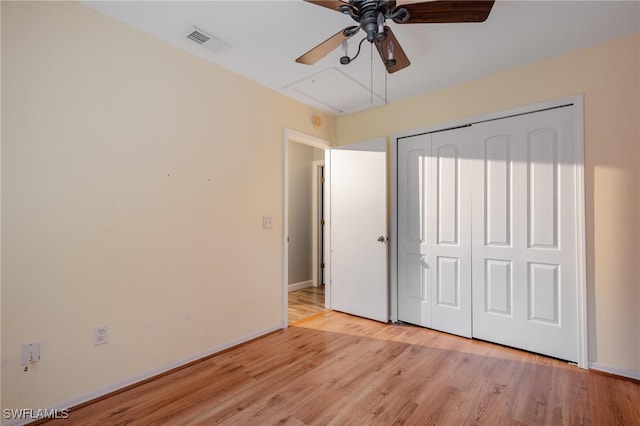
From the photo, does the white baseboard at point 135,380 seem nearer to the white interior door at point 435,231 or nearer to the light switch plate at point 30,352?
the light switch plate at point 30,352

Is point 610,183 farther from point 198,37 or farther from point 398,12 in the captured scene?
point 198,37

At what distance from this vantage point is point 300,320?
11.0ft

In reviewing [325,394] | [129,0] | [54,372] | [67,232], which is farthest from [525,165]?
[54,372]

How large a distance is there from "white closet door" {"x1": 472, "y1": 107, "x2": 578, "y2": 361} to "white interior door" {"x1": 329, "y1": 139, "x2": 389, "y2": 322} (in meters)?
0.92

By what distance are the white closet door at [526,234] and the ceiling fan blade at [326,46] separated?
1751mm

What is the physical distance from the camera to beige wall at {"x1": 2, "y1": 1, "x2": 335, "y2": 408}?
166cm

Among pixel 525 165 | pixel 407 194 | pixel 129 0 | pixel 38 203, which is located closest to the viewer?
pixel 38 203

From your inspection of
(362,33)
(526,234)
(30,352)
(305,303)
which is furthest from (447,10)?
(305,303)

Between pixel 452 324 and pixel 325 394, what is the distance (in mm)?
1608

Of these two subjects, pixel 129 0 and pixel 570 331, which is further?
pixel 570 331

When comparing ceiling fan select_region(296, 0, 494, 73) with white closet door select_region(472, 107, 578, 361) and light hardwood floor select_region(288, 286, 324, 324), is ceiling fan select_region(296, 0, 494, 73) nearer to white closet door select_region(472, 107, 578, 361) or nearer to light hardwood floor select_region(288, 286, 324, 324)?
white closet door select_region(472, 107, 578, 361)

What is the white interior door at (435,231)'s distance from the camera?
9.43 feet

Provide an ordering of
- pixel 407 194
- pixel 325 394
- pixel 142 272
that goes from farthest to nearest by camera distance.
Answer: pixel 407 194 → pixel 142 272 → pixel 325 394

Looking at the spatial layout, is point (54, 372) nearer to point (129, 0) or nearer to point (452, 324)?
point (129, 0)
